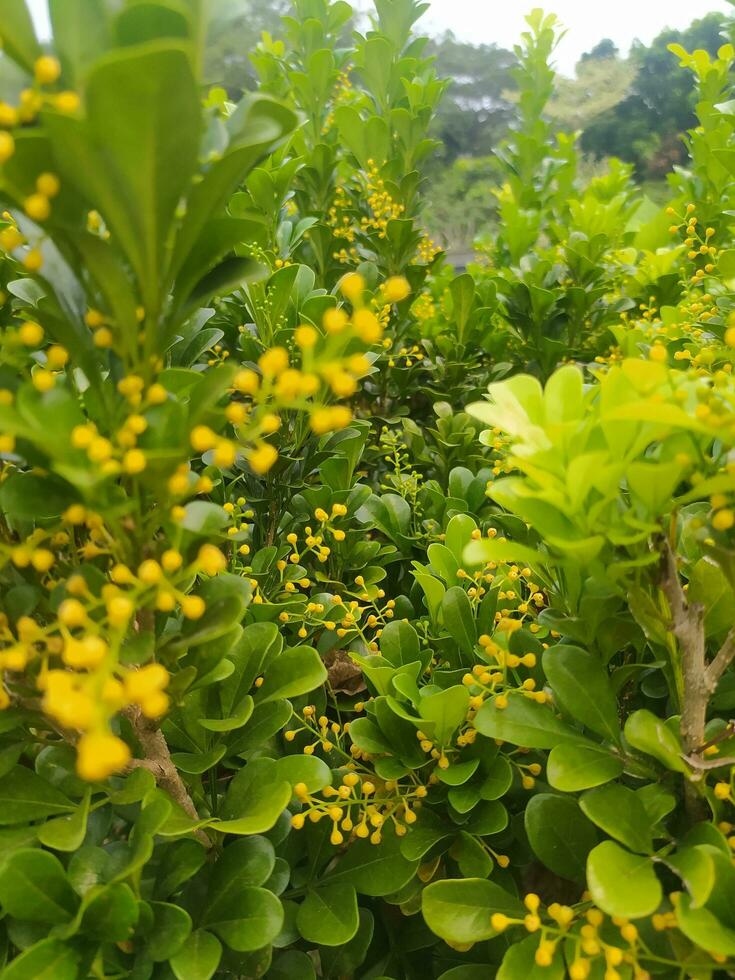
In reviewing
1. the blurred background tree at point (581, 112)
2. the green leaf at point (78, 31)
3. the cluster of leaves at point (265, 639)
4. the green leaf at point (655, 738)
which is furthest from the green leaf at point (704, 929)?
the blurred background tree at point (581, 112)

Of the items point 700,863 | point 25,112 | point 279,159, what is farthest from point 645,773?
point 279,159

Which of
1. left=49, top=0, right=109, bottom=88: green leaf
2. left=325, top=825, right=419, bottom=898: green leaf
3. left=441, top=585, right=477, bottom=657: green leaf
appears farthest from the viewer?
left=441, top=585, right=477, bottom=657: green leaf

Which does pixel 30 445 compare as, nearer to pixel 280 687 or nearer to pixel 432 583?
pixel 280 687

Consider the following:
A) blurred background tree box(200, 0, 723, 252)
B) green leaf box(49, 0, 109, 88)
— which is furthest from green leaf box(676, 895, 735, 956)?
blurred background tree box(200, 0, 723, 252)

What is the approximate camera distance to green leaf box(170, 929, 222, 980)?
605 millimetres

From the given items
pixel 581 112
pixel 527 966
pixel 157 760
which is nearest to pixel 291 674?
pixel 157 760

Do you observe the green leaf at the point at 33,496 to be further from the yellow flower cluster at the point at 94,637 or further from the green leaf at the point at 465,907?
the green leaf at the point at 465,907

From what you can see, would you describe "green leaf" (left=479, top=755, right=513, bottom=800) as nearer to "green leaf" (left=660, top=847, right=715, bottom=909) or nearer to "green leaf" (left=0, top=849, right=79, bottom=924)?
"green leaf" (left=660, top=847, right=715, bottom=909)

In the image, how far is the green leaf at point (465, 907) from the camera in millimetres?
688

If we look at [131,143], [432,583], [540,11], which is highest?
[540,11]

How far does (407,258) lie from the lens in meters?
1.92

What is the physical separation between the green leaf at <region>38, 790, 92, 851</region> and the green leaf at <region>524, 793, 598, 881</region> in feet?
1.47

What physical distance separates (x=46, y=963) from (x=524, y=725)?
0.49 meters

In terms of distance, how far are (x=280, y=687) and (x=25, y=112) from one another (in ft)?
2.02
